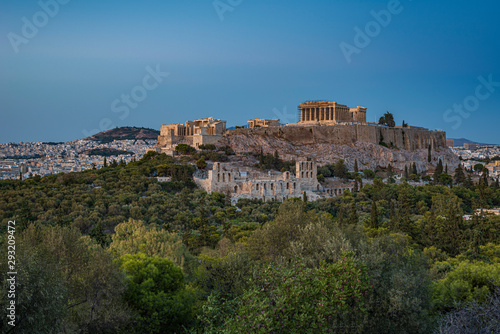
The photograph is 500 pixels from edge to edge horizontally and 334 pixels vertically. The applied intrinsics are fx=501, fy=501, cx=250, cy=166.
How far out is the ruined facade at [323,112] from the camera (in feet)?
227

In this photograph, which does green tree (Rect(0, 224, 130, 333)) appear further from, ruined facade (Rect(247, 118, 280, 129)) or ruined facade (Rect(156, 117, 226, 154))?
ruined facade (Rect(247, 118, 280, 129))

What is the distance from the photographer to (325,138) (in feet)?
209

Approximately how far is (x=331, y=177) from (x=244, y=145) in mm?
12217

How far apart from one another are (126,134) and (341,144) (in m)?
80.7

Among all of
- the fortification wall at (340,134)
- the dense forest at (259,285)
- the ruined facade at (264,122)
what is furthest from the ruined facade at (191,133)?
the dense forest at (259,285)

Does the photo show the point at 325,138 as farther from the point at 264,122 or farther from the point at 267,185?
the point at 267,185

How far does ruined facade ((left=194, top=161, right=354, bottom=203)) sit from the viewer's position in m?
41.4

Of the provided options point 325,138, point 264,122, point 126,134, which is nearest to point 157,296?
point 325,138

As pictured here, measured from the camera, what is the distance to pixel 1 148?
94188 millimetres

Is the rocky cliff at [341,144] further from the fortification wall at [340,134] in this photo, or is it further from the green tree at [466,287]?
the green tree at [466,287]

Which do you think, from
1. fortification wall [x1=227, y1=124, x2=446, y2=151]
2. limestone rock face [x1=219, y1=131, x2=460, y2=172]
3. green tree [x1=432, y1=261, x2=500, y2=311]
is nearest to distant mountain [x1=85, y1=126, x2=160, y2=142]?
fortification wall [x1=227, y1=124, x2=446, y2=151]

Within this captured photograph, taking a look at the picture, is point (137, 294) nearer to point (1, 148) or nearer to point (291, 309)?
point (291, 309)

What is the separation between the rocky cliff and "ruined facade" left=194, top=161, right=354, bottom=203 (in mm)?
11687

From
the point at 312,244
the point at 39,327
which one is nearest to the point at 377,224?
the point at 312,244
